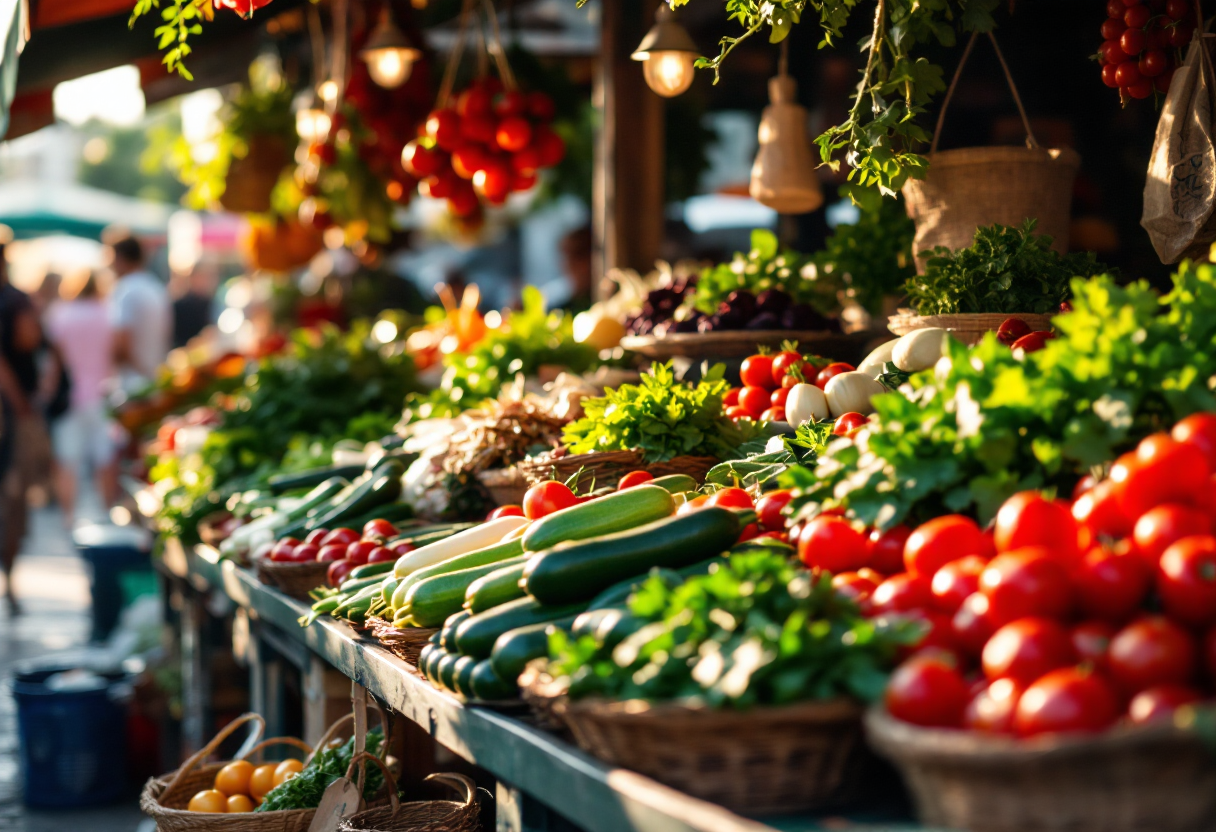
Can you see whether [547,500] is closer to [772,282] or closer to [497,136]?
[772,282]

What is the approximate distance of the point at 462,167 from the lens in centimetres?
588

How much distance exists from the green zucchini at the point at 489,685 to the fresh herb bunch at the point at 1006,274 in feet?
5.45

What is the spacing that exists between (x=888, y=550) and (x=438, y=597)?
1.08 m

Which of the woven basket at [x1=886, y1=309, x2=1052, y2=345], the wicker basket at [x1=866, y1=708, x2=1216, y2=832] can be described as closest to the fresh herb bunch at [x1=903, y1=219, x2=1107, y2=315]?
the woven basket at [x1=886, y1=309, x2=1052, y2=345]

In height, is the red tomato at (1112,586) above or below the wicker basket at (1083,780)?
above

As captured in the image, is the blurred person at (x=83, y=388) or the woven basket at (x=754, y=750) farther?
the blurred person at (x=83, y=388)

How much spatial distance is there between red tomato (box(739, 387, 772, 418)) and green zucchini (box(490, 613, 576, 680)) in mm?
1548

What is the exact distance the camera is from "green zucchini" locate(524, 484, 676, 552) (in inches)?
104

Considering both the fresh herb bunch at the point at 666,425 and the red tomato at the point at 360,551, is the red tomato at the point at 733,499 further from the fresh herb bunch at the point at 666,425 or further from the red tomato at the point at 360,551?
the red tomato at the point at 360,551

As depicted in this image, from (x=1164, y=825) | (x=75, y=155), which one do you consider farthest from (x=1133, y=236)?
(x=75, y=155)

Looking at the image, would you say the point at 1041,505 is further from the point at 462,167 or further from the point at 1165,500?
the point at 462,167

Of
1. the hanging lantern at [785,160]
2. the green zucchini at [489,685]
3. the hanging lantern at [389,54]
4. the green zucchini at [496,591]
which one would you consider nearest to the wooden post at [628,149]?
the hanging lantern at [389,54]

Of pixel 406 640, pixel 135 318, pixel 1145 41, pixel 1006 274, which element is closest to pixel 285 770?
pixel 406 640

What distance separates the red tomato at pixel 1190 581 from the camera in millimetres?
1603
